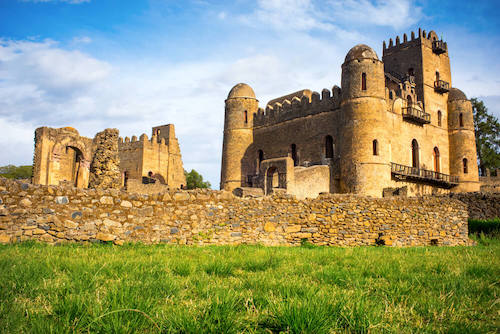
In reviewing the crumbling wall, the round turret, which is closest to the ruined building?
the crumbling wall

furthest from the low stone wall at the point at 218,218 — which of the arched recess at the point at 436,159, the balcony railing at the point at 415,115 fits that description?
the arched recess at the point at 436,159

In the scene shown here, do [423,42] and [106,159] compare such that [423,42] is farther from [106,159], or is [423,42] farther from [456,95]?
[106,159]

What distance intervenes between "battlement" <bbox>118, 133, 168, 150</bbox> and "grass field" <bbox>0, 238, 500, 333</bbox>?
3395 cm

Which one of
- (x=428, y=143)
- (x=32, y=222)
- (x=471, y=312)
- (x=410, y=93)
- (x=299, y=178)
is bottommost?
(x=471, y=312)

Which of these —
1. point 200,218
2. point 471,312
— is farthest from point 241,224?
point 471,312

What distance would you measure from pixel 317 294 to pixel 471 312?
4.10 ft

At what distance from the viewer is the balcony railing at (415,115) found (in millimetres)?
31062

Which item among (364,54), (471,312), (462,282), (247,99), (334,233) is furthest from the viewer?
(247,99)

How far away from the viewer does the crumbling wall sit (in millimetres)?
11125

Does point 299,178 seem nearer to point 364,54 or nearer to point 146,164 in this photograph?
point 364,54

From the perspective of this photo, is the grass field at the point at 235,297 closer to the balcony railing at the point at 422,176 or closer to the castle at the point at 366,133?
the castle at the point at 366,133

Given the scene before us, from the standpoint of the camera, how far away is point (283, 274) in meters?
4.86

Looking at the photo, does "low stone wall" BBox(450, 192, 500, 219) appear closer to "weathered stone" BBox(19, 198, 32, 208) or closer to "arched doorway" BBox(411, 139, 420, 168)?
"arched doorway" BBox(411, 139, 420, 168)

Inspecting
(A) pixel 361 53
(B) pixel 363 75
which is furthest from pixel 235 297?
(A) pixel 361 53
